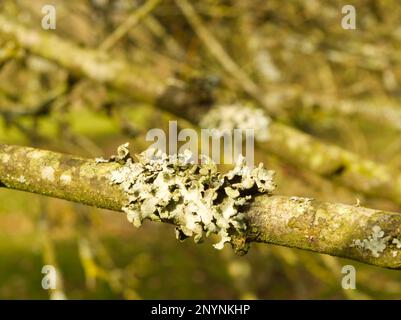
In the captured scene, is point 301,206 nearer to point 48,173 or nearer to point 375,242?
point 375,242

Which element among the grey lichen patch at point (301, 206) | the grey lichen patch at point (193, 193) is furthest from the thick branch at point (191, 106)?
the grey lichen patch at point (301, 206)

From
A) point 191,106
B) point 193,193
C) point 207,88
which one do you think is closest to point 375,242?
point 193,193

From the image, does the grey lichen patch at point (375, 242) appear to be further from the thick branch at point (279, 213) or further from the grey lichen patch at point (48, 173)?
the grey lichen patch at point (48, 173)

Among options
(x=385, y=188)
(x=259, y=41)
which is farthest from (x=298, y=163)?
(x=259, y=41)

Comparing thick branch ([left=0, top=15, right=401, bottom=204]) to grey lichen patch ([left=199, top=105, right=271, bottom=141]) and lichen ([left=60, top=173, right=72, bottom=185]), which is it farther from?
lichen ([left=60, top=173, right=72, bottom=185])

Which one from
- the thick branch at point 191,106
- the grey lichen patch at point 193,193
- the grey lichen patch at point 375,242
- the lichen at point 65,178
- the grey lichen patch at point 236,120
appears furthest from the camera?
the grey lichen patch at point 236,120

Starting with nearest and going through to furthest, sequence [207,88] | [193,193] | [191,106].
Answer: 1. [193,193]
2. [191,106]
3. [207,88]

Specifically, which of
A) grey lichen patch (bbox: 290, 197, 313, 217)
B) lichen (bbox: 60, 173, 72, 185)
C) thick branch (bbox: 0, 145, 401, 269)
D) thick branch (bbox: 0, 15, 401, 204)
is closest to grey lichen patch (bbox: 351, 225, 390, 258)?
thick branch (bbox: 0, 145, 401, 269)
